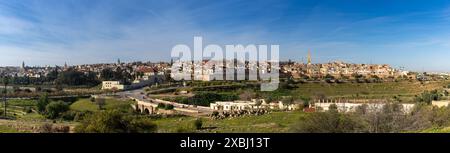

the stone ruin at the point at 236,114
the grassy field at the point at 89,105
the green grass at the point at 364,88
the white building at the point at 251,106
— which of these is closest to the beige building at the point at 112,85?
the grassy field at the point at 89,105

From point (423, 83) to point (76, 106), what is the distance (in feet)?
101

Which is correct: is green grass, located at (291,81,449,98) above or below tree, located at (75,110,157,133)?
below

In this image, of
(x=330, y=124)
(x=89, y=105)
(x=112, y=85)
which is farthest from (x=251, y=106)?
(x=112, y=85)

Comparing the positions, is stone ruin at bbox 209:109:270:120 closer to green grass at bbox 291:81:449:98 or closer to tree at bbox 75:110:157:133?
tree at bbox 75:110:157:133

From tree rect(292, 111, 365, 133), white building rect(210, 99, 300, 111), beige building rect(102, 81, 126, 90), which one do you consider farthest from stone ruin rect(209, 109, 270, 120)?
beige building rect(102, 81, 126, 90)

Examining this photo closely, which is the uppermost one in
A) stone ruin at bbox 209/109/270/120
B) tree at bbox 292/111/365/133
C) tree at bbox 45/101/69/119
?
tree at bbox 292/111/365/133

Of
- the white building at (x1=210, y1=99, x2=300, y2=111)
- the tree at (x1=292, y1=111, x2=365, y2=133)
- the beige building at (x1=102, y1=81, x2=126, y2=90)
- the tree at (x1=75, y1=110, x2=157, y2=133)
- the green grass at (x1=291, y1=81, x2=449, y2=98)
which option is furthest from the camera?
the beige building at (x1=102, y1=81, x2=126, y2=90)

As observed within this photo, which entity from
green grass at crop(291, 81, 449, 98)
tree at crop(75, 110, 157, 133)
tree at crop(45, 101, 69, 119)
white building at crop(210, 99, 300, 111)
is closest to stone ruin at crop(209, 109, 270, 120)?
white building at crop(210, 99, 300, 111)

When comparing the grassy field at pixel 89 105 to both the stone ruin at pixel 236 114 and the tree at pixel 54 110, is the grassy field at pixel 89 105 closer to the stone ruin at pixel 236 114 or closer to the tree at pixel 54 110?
the tree at pixel 54 110

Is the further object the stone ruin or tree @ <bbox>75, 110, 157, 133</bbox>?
the stone ruin

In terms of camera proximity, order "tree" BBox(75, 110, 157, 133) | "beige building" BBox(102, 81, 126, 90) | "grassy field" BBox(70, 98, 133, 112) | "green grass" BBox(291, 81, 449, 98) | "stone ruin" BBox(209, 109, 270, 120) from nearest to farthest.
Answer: "tree" BBox(75, 110, 157, 133) → "stone ruin" BBox(209, 109, 270, 120) → "grassy field" BBox(70, 98, 133, 112) → "green grass" BBox(291, 81, 449, 98) → "beige building" BBox(102, 81, 126, 90)

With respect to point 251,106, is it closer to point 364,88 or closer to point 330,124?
point 330,124

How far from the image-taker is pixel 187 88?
122ft
